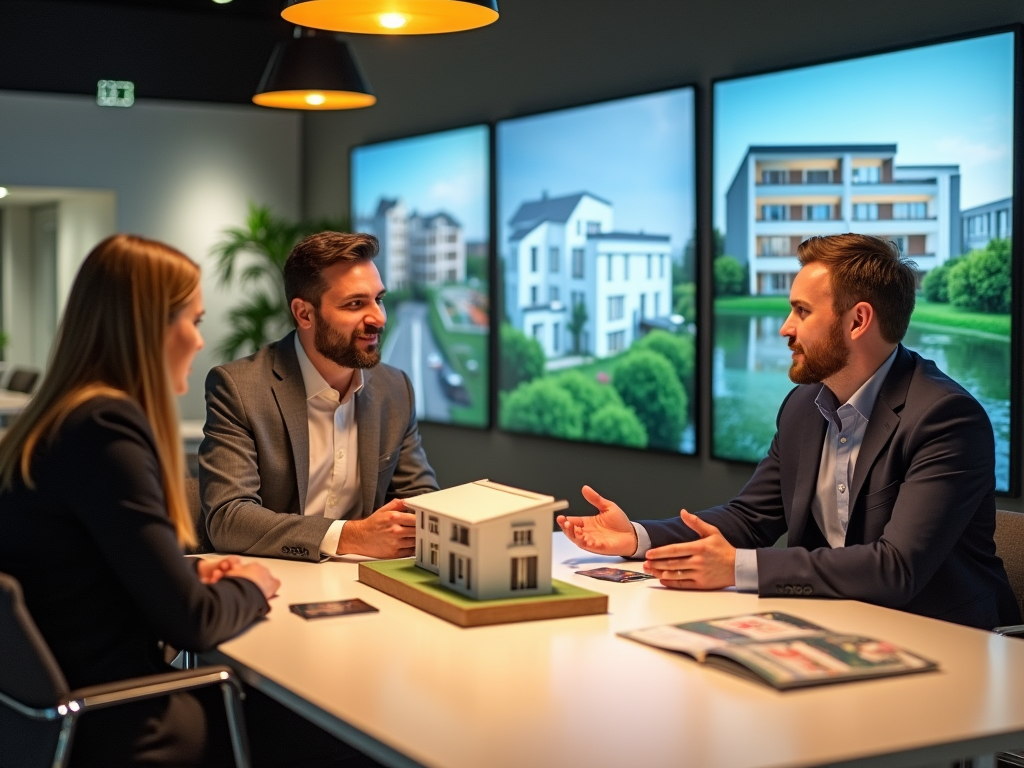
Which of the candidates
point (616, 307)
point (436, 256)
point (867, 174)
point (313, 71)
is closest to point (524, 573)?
point (313, 71)

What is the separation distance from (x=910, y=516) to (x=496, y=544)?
0.90 meters

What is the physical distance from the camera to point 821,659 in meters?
2.11

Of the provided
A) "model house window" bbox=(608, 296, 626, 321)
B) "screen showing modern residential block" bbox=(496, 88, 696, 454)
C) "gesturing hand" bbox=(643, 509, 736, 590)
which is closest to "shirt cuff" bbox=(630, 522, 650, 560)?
"gesturing hand" bbox=(643, 509, 736, 590)

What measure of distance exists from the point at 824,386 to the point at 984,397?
5.14 ft

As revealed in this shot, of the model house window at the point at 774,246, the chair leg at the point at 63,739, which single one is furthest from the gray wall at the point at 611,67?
the chair leg at the point at 63,739

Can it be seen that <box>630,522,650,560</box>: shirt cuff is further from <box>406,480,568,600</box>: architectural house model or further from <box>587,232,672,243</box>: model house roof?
<box>587,232,672,243</box>: model house roof

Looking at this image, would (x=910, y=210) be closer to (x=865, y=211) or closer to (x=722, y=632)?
(x=865, y=211)

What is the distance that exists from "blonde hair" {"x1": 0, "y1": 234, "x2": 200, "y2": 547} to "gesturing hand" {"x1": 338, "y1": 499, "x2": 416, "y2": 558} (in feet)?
2.33

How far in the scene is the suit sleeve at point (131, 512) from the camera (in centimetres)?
219

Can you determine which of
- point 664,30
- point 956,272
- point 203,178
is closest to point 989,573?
point 956,272

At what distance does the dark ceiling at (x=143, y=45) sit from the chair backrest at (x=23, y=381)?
217cm

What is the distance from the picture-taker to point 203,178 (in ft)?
29.4

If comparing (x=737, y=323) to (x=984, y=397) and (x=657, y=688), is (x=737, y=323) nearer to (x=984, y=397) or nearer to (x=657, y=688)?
(x=984, y=397)

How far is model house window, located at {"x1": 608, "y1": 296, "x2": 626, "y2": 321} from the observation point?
5.98 meters
